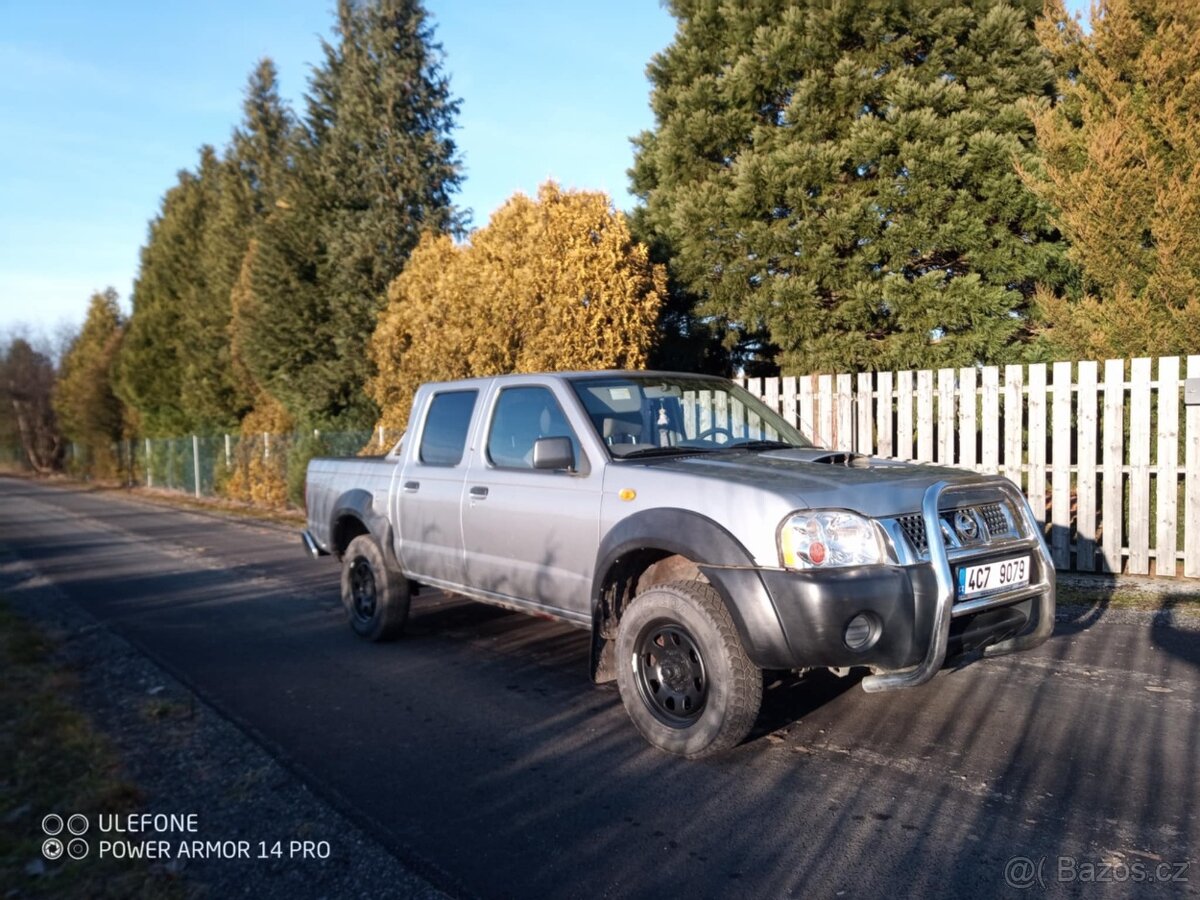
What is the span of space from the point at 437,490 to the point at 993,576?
3.64m

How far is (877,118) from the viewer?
1132cm

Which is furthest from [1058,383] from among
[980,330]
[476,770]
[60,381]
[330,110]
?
[60,381]

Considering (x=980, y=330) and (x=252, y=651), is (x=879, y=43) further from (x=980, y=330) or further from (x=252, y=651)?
(x=252, y=651)

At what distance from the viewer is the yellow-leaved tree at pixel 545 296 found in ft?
37.2

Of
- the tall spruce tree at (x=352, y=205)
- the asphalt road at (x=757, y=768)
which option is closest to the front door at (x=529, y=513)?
the asphalt road at (x=757, y=768)

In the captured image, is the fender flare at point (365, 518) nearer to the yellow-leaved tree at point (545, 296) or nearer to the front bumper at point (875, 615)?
the front bumper at point (875, 615)

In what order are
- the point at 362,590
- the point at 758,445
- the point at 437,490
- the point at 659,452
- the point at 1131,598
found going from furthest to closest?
the point at 1131,598 < the point at 362,590 < the point at 437,490 < the point at 758,445 < the point at 659,452

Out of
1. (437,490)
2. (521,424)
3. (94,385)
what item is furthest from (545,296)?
(94,385)

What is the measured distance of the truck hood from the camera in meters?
3.96

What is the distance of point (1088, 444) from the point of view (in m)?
8.28

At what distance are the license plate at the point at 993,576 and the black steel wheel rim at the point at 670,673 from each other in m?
1.27

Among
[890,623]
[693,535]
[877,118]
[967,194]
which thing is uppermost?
[877,118]

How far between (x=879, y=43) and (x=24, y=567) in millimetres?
13625

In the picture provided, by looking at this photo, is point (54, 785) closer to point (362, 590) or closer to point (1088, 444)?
point (362, 590)
